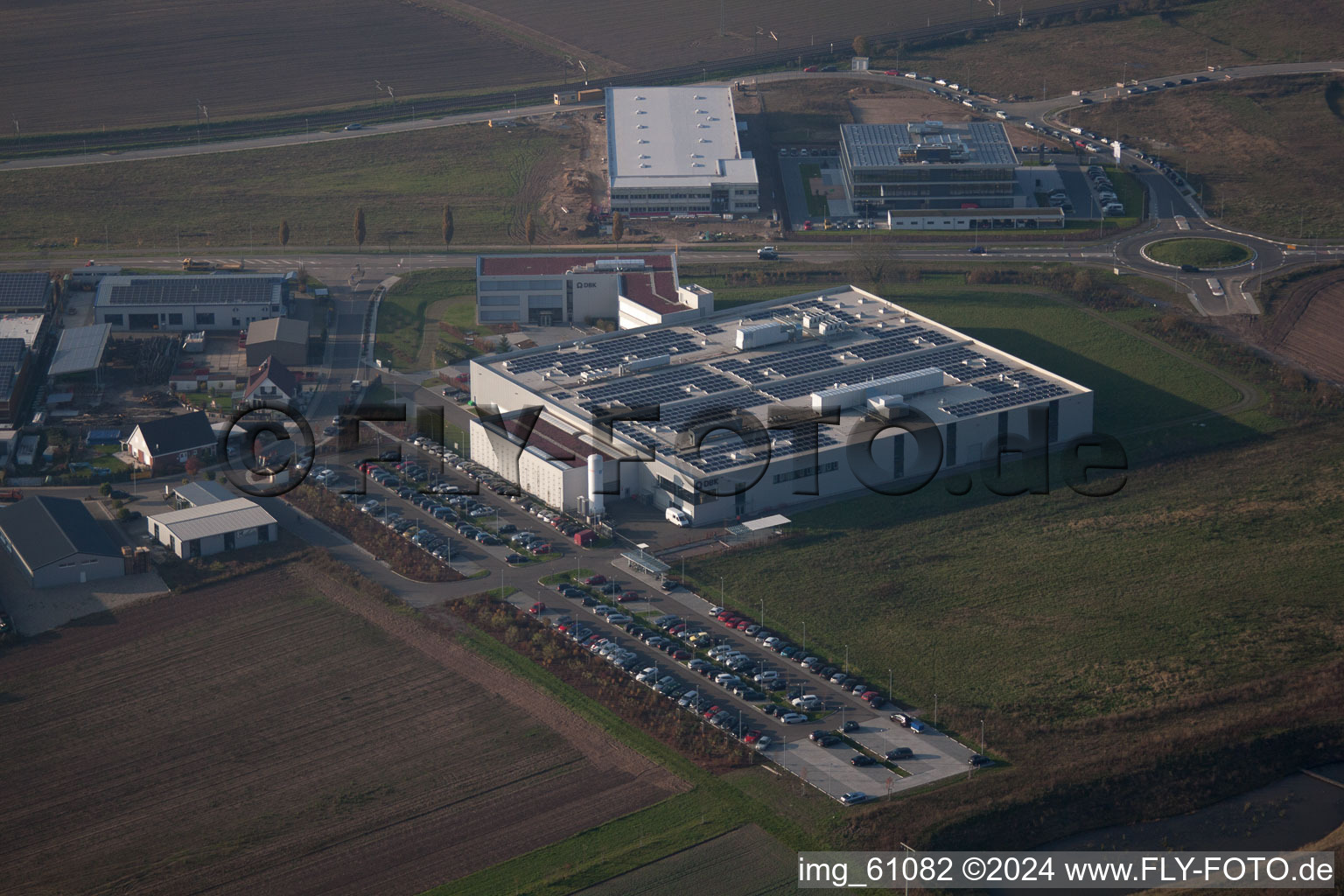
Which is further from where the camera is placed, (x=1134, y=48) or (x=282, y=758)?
(x=1134, y=48)

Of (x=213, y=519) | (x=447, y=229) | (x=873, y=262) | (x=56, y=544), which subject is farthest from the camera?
(x=447, y=229)

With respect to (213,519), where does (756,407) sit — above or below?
above

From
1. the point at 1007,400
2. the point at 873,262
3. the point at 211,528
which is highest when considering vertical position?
the point at 873,262

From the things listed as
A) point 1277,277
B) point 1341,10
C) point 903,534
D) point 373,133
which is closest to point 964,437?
point 903,534

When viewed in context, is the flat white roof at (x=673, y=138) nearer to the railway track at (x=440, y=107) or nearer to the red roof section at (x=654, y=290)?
the railway track at (x=440, y=107)

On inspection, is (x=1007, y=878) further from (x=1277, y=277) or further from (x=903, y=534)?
(x=1277, y=277)

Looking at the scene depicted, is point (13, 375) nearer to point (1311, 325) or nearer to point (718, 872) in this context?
point (718, 872)

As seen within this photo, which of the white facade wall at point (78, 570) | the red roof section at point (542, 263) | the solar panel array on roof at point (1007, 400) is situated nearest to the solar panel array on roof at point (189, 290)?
the red roof section at point (542, 263)

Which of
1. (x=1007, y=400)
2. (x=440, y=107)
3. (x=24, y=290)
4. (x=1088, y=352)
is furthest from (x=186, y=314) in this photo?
(x=1088, y=352)
